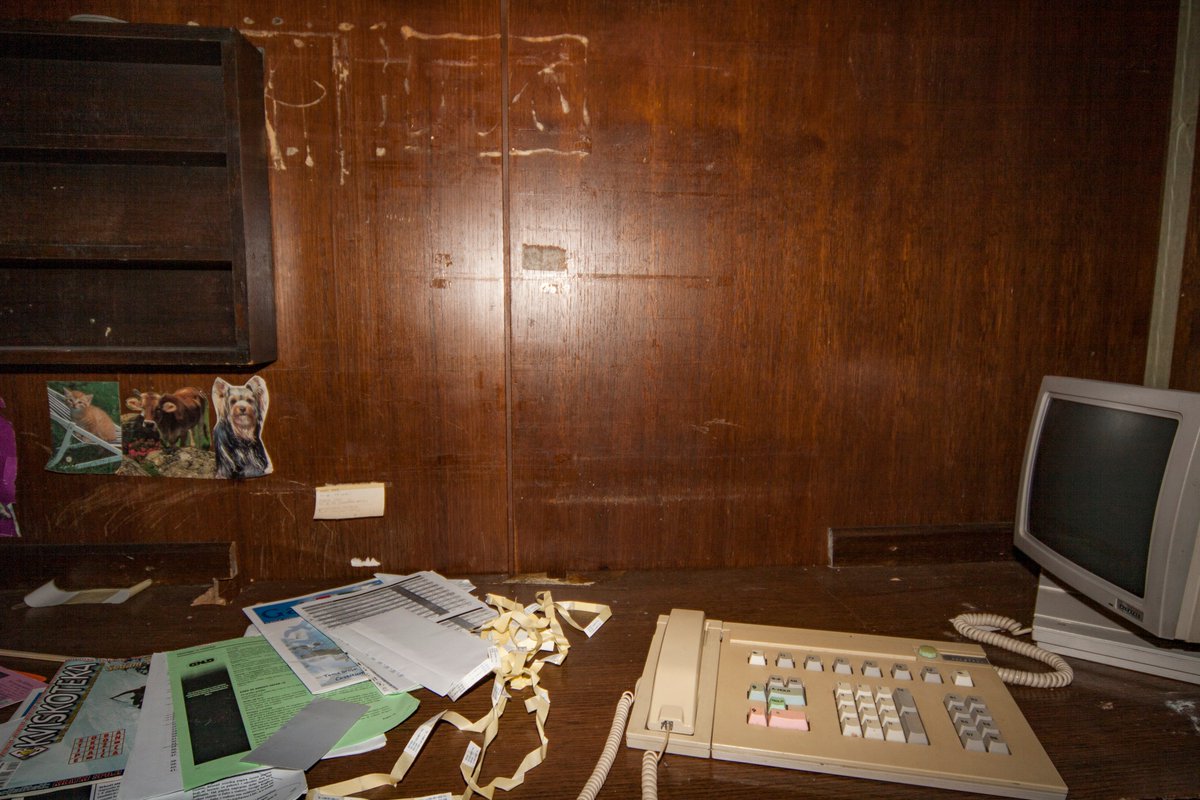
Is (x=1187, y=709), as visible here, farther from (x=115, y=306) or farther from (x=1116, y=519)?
(x=115, y=306)

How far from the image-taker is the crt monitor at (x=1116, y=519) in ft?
2.96

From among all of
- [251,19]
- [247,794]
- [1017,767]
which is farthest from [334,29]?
[1017,767]

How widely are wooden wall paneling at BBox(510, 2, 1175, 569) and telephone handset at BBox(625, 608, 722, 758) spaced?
39 centimetres

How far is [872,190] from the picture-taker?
132 centimetres

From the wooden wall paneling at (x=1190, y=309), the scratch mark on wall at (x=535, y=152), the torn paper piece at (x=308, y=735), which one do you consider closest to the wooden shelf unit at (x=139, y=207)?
the scratch mark on wall at (x=535, y=152)

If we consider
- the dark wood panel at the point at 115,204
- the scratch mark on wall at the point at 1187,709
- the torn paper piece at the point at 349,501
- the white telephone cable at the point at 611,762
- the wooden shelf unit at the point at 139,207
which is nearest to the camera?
the white telephone cable at the point at 611,762

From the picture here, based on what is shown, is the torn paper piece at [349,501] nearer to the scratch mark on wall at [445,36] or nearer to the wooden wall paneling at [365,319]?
the wooden wall paneling at [365,319]

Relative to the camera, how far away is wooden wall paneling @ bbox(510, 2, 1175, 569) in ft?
4.17

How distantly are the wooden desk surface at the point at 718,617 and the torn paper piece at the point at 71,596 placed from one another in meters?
0.02

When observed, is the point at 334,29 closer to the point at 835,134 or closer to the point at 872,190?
the point at 835,134

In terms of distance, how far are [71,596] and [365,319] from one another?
30.2 inches

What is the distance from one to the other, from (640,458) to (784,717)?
622 mm

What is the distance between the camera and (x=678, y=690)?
86cm

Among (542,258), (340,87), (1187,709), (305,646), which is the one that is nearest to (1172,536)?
(1187,709)
